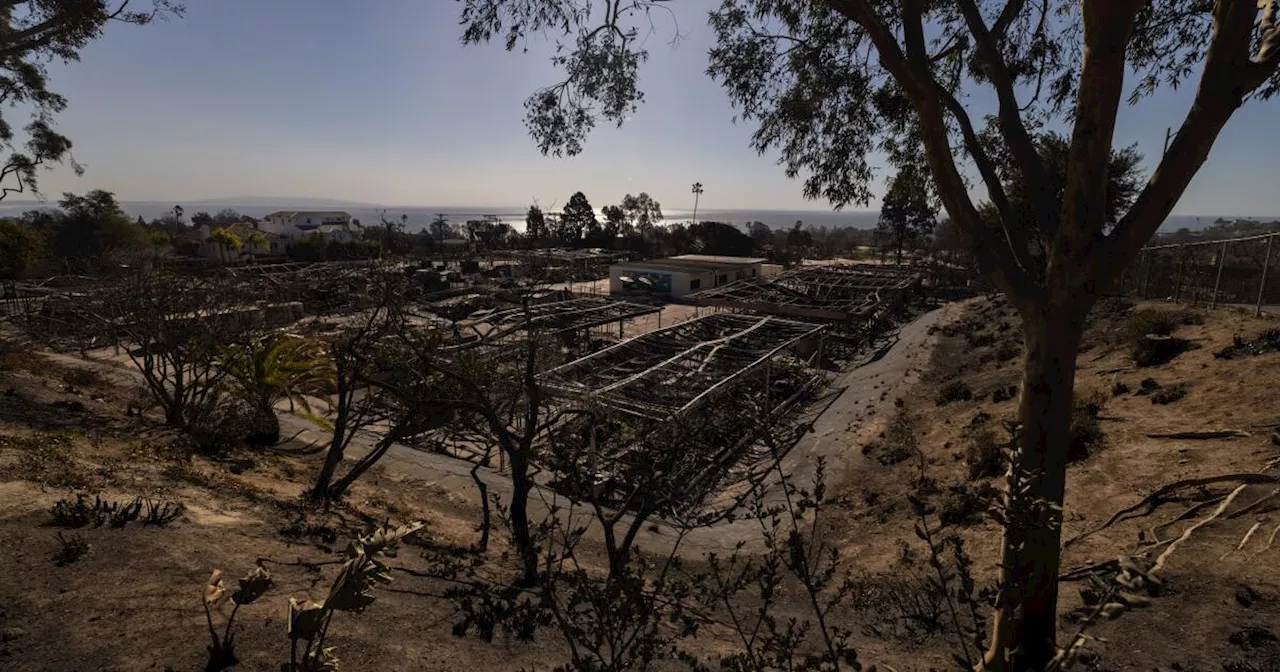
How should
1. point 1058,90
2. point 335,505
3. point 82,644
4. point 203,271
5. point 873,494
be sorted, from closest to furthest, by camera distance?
point 82,644 → point 1058,90 → point 335,505 → point 873,494 → point 203,271

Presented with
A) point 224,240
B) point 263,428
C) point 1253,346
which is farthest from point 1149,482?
point 224,240

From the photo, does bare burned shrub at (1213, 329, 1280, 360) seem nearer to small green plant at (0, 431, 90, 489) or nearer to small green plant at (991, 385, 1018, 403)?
small green plant at (991, 385, 1018, 403)

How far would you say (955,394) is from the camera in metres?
17.3

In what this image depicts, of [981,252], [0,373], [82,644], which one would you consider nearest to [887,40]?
[981,252]

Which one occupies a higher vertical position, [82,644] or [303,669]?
[303,669]

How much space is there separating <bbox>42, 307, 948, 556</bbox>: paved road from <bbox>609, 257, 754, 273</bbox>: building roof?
79.9 ft

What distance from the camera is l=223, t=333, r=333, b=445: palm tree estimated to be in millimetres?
Answer: 12469

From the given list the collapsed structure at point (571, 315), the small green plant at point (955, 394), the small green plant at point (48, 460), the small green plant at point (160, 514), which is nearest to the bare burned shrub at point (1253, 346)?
the small green plant at point (955, 394)

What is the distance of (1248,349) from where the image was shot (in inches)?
493

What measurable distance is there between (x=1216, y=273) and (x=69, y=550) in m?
26.0

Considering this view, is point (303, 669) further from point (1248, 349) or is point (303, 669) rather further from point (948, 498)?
point (1248, 349)

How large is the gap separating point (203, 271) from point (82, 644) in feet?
59.4

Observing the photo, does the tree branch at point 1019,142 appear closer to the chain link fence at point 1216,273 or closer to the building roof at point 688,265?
the chain link fence at point 1216,273

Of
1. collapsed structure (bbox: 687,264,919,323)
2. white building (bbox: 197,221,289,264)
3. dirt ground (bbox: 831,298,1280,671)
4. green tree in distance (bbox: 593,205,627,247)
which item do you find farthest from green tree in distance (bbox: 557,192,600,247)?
dirt ground (bbox: 831,298,1280,671)
